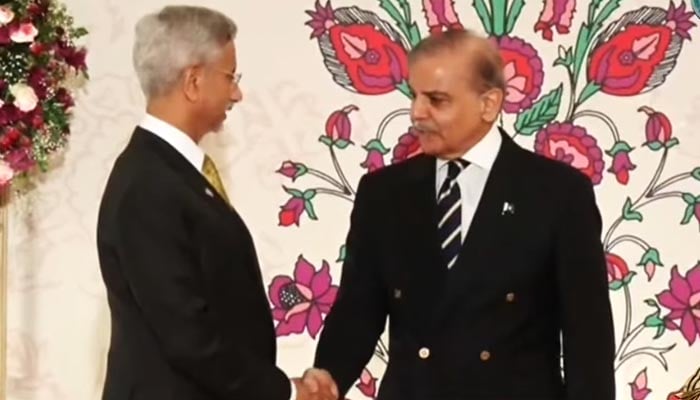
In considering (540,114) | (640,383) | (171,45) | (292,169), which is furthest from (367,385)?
(171,45)

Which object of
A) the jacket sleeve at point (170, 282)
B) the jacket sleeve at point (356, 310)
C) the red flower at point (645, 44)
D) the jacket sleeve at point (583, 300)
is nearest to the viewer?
the jacket sleeve at point (170, 282)

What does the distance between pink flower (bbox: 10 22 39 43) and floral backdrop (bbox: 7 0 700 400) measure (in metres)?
0.34

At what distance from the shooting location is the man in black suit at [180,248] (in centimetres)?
179

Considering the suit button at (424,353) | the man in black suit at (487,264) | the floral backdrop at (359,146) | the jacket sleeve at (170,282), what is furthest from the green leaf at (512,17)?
the jacket sleeve at (170,282)

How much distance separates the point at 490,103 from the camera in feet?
7.04

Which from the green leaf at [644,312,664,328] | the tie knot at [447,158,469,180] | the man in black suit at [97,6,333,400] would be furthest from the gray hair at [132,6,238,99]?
the green leaf at [644,312,664,328]

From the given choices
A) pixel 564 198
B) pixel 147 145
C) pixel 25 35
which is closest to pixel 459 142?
pixel 564 198

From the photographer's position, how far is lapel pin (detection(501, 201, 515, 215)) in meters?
2.13

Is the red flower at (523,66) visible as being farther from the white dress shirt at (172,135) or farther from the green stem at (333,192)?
the white dress shirt at (172,135)

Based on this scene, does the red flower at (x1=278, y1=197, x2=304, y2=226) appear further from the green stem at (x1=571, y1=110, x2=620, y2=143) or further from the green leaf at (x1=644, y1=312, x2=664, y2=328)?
the green leaf at (x1=644, y1=312, x2=664, y2=328)

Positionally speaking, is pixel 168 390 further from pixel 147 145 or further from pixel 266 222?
pixel 266 222

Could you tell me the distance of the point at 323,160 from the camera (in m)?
2.86

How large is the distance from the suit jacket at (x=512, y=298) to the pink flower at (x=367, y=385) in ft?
2.23

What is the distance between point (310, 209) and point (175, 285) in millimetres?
1105
